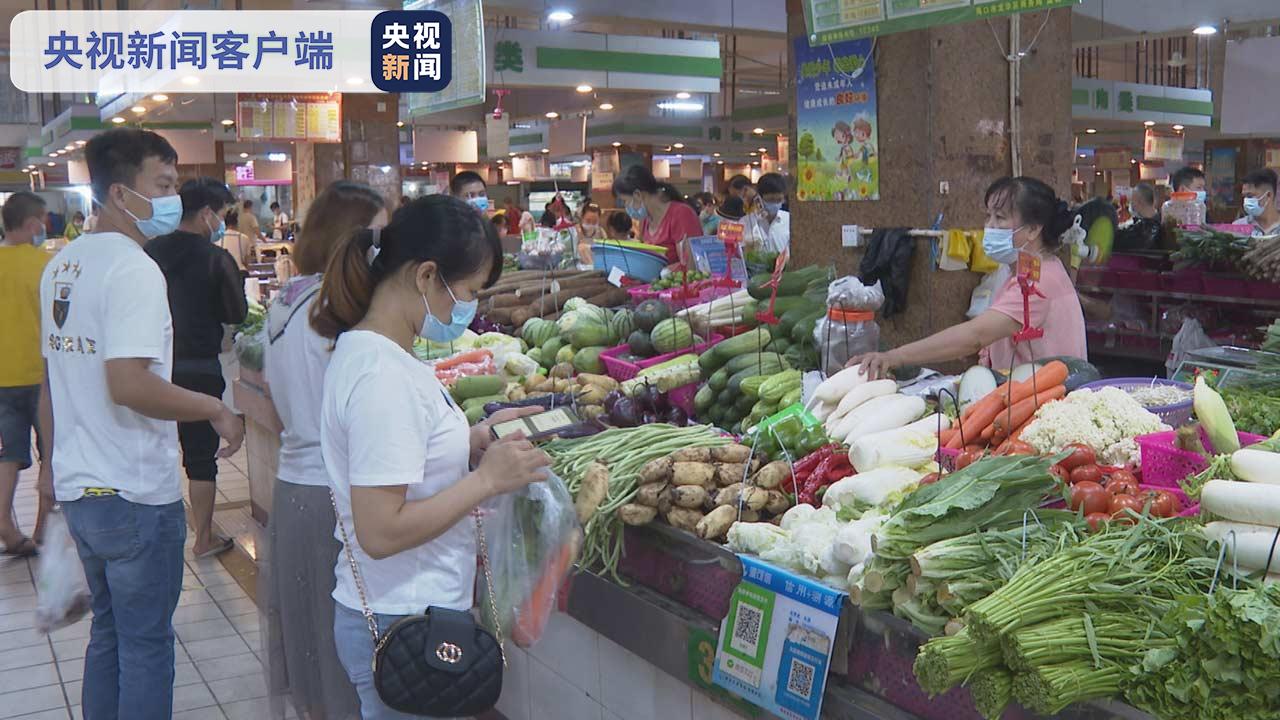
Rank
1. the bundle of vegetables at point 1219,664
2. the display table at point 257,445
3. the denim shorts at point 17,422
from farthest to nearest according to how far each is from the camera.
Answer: the denim shorts at point 17,422, the display table at point 257,445, the bundle of vegetables at point 1219,664

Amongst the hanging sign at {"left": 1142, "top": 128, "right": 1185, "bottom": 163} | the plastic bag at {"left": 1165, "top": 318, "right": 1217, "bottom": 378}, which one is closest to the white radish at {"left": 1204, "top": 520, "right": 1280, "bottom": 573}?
the plastic bag at {"left": 1165, "top": 318, "right": 1217, "bottom": 378}

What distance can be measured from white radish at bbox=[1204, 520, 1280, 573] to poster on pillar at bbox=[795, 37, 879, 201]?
134 inches

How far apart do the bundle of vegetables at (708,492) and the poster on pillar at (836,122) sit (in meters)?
2.46

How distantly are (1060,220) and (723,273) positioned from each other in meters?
2.20

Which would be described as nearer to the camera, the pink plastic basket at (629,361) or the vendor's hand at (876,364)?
the vendor's hand at (876,364)

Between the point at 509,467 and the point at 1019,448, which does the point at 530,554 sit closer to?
the point at 509,467

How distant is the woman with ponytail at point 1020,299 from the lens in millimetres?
4074

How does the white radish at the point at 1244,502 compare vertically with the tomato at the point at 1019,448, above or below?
above

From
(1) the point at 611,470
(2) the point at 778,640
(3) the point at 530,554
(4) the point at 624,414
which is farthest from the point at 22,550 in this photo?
(2) the point at 778,640

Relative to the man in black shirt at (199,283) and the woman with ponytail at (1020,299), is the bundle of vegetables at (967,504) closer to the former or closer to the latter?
the woman with ponytail at (1020,299)

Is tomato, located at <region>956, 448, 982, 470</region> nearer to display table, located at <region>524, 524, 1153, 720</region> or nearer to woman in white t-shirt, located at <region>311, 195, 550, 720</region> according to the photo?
display table, located at <region>524, 524, 1153, 720</region>

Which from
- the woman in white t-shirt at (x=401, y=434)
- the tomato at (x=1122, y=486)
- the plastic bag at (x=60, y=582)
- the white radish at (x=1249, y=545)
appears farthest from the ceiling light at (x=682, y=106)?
the white radish at (x=1249, y=545)

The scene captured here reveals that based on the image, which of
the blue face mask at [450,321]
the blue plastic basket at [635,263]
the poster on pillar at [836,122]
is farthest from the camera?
the blue plastic basket at [635,263]

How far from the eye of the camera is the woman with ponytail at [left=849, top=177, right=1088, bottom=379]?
13.4ft
